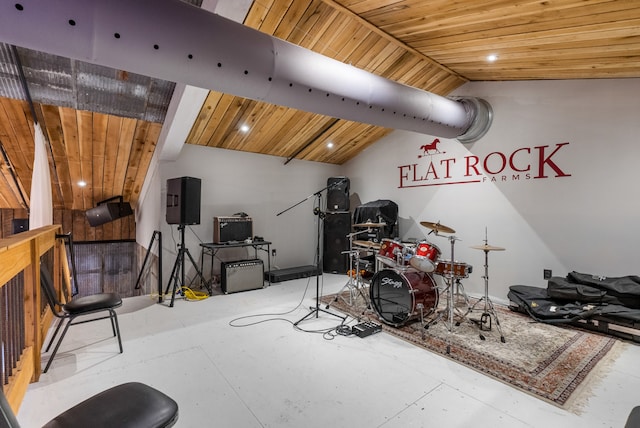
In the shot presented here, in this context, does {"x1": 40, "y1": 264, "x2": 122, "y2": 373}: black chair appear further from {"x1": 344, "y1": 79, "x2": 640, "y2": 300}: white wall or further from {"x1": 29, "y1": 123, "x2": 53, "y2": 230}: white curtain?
{"x1": 344, "y1": 79, "x2": 640, "y2": 300}: white wall

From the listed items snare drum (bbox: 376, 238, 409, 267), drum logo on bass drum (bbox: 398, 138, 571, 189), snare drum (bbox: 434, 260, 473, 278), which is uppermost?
drum logo on bass drum (bbox: 398, 138, 571, 189)

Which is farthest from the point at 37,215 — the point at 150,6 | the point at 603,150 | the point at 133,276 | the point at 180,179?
the point at 603,150

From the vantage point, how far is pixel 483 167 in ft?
13.3

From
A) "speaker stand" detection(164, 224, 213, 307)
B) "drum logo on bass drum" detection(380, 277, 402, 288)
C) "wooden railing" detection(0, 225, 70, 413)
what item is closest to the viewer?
"wooden railing" detection(0, 225, 70, 413)

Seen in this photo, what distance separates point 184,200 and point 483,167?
389 centimetres

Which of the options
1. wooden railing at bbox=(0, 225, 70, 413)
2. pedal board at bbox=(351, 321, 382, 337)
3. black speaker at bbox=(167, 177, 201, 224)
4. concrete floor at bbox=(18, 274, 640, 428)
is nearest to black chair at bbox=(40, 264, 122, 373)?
wooden railing at bbox=(0, 225, 70, 413)

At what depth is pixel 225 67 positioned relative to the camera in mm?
1753

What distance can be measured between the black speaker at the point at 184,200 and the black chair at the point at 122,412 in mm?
2895

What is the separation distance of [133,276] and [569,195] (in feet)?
24.9

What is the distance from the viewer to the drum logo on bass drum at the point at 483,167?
3539 millimetres

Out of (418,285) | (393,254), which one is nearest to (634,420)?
(418,285)

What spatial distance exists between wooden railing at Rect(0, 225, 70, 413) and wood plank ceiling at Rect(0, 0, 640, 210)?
72.6 inches

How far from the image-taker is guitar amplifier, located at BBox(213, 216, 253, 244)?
448 centimetres

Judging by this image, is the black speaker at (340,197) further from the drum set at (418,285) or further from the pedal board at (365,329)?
the pedal board at (365,329)
